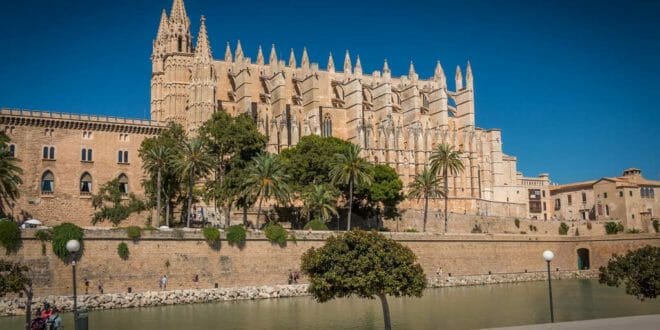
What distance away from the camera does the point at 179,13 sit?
216 ft

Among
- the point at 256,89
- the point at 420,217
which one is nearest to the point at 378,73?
the point at 256,89

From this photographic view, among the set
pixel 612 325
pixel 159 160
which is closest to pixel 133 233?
pixel 159 160

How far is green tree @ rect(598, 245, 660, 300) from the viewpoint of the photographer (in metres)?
24.0

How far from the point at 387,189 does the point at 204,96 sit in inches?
684

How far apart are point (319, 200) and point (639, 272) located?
1126 inches

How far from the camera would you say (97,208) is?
5241 cm

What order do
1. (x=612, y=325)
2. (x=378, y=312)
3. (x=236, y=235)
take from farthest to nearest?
(x=236, y=235)
(x=378, y=312)
(x=612, y=325)

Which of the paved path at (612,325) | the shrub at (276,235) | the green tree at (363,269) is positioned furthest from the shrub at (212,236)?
the paved path at (612,325)

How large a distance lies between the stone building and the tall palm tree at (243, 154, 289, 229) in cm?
3990

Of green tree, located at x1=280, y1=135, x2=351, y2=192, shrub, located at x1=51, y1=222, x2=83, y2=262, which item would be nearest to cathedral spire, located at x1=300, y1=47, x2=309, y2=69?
green tree, located at x1=280, y1=135, x2=351, y2=192

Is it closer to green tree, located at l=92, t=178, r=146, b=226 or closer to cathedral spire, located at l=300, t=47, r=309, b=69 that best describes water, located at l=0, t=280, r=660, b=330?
green tree, located at l=92, t=178, r=146, b=226

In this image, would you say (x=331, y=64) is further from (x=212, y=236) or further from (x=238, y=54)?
(x=212, y=236)

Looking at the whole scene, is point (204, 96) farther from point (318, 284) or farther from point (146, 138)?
point (318, 284)

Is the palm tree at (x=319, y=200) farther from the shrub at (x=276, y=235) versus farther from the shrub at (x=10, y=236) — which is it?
the shrub at (x=10, y=236)
